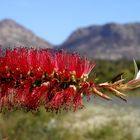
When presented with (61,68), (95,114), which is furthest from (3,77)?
(95,114)

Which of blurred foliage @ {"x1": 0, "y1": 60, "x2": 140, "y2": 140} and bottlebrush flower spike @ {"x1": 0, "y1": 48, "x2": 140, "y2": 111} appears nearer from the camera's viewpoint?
bottlebrush flower spike @ {"x1": 0, "y1": 48, "x2": 140, "y2": 111}

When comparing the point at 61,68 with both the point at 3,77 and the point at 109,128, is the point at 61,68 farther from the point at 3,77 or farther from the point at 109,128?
the point at 109,128

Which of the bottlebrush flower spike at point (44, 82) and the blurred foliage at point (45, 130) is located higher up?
the bottlebrush flower spike at point (44, 82)

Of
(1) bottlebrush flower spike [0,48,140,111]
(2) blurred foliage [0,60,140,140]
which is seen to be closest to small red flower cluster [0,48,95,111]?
(1) bottlebrush flower spike [0,48,140,111]

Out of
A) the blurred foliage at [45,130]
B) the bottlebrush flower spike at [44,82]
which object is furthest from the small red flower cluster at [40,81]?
the blurred foliage at [45,130]

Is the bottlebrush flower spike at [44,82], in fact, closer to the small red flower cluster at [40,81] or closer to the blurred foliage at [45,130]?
the small red flower cluster at [40,81]

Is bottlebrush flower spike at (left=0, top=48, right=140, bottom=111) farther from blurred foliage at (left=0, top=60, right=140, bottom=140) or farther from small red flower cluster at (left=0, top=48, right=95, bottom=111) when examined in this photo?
blurred foliage at (left=0, top=60, right=140, bottom=140)

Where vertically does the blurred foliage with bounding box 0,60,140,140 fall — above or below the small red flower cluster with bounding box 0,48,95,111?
below

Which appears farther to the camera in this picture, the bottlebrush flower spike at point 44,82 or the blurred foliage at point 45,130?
the blurred foliage at point 45,130
